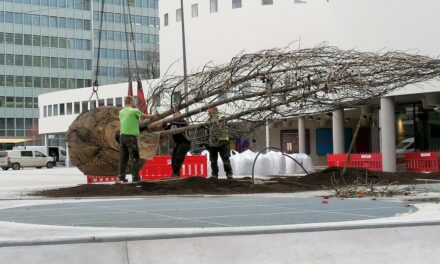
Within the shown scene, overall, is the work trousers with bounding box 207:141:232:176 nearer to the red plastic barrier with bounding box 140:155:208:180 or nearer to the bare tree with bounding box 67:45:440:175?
the bare tree with bounding box 67:45:440:175

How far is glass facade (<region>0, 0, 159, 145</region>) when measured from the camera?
310 feet

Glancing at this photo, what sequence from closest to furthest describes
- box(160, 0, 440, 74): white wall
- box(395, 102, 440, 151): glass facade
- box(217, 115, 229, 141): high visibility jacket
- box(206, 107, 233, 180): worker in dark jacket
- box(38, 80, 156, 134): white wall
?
box(217, 115, 229, 141): high visibility jacket < box(206, 107, 233, 180): worker in dark jacket < box(160, 0, 440, 74): white wall < box(395, 102, 440, 151): glass facade < box(38, 80, 156, 134): white wall

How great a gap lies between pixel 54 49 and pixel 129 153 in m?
91.3

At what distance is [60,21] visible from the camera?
99.8m

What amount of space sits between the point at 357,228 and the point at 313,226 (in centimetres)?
44

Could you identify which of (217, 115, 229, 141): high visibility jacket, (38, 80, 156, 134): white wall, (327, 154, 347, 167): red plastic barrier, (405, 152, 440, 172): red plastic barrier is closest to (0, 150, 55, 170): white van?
(38, 80, 156, 134): white wall

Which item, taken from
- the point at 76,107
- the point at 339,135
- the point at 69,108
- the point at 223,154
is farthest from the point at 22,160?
the point at 223,154

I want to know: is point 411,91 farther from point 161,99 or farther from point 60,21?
point 60,21

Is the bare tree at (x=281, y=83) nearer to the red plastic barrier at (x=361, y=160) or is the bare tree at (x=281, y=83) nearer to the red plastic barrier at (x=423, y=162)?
the red plastic barrier at (x=423, y=162)

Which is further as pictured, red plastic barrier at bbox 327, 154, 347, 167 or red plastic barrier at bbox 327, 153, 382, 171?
red plastic barrier at bbox 327, 153, 382, 171

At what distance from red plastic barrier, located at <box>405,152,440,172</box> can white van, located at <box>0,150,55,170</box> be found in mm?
34863

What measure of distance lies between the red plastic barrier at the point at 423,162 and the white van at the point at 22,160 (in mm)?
34863

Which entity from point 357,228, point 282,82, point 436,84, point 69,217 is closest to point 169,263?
point 357,228

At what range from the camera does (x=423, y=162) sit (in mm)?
22953
